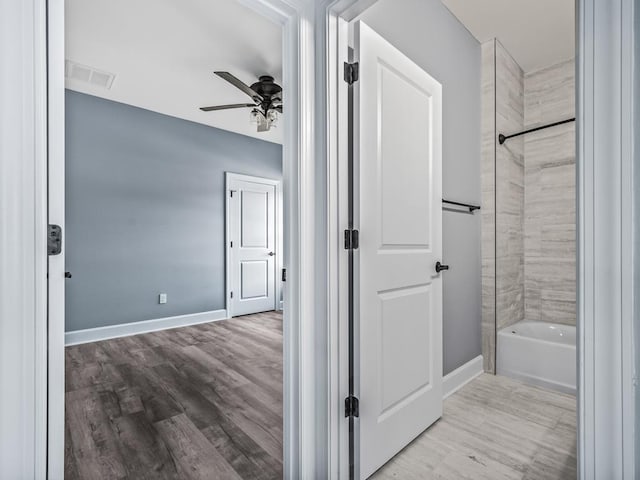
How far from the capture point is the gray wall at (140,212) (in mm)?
3529

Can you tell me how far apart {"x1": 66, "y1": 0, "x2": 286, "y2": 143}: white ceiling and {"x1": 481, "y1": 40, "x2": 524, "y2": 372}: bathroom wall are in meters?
1.86

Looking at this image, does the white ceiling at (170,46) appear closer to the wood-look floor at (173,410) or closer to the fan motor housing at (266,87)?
the fan motor housing at (266,87)

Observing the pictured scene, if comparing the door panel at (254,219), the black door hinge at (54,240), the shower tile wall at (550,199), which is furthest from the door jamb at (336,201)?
the door panel at (254,219)

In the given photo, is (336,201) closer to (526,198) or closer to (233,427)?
(233,427)

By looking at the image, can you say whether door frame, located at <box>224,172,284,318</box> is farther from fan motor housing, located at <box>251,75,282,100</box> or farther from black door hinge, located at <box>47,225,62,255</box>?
black door hinge, located at <box>47,225,62,255</box>

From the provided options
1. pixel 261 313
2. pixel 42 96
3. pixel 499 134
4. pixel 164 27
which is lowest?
pixel 261 313

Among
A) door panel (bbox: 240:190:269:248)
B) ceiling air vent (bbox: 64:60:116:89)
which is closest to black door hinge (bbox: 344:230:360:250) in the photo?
ceiling air vent (bbox: 64:60:116:89)

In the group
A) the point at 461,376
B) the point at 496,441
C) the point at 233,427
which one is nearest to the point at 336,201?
the point at 233,427

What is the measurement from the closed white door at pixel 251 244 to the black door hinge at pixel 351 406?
360 cm

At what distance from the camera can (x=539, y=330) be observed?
3145 mm

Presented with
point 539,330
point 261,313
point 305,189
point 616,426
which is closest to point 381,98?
point 305,189

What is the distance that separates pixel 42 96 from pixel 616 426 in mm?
1503

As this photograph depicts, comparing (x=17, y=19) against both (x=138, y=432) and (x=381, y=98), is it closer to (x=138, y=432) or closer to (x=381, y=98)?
(x=381, y=98)

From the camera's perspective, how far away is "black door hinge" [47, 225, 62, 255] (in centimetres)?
84
